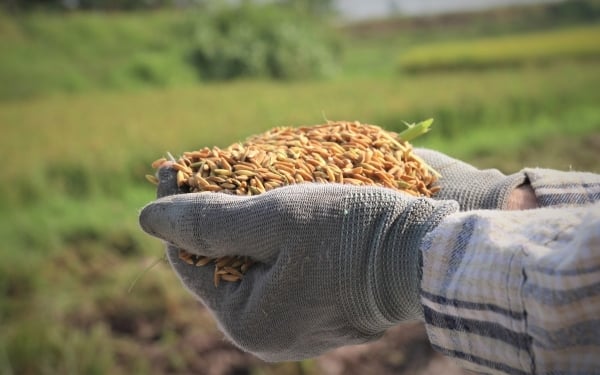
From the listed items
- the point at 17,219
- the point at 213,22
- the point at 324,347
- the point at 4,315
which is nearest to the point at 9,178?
the point at 17,219

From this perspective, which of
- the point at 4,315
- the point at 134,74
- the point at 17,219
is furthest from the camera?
the point at 134,74

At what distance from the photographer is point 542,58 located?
51.1 ft

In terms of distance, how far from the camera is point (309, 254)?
1.32 m

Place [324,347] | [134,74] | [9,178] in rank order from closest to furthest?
[324,347] → [9,178] → [134,74]

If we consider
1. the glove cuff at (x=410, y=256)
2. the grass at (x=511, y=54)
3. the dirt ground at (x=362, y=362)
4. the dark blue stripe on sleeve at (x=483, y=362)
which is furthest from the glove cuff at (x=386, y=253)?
the grass at (x=511, y=54)

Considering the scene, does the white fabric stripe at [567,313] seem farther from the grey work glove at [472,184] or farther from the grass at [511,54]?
the grass at [511,54]

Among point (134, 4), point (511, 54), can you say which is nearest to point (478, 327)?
point (511, 54)

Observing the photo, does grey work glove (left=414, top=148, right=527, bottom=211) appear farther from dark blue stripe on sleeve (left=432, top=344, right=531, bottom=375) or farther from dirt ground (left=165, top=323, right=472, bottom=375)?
dirt ground (left=165, top=323, right=472, bottom=375)

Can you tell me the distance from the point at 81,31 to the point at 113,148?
39.8 feet

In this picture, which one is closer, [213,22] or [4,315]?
[4,315]

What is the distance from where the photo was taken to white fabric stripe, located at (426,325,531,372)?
3.34ft

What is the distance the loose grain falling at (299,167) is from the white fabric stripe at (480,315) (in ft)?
1.40

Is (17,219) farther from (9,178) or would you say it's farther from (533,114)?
(533,114)

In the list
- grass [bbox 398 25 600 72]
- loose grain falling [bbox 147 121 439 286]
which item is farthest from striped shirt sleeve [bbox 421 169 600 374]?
grass [bbox 398 25 600 72]
